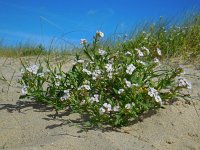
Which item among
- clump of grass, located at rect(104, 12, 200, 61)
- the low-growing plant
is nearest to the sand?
the low-growing plant

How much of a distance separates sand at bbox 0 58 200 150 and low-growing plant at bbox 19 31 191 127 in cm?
11

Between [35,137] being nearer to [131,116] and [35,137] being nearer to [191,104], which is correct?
[131,116]

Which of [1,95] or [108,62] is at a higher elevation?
[108,62]

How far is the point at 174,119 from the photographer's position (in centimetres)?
342

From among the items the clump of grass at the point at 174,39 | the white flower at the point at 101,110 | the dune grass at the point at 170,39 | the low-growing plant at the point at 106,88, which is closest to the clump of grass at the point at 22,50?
the dune grass at the point at 170,39

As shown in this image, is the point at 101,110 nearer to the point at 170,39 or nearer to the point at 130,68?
the point at 130,68

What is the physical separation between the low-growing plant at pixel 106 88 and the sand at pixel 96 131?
4.4 inches

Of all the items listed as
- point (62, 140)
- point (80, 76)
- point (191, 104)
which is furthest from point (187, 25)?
point (62, 140)

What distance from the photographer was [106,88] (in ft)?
12.0

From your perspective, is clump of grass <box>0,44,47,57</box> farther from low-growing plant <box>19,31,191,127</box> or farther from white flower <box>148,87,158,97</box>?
white flower <box>148,87,158,97</box>

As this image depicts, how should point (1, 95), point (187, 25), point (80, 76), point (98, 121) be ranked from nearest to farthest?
point (98, 121), point (80, 76), point (1, 95), point (187, 25)

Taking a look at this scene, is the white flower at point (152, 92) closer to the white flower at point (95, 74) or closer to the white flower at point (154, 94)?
the white flower at point (154, 94)

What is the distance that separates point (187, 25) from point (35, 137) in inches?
175

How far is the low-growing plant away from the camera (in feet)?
10.6
